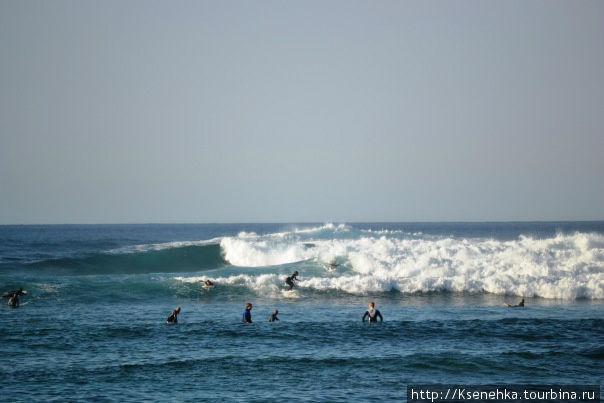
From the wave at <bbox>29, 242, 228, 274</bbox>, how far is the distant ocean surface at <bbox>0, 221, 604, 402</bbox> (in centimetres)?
404

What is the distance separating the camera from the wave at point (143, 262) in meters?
45.5

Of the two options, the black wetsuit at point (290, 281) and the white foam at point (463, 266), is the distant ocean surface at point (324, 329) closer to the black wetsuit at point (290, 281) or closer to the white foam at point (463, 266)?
the white foam at point (463, 266)

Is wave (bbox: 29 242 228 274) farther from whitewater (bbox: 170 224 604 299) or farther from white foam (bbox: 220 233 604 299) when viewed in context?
white foam (bbox: 220 233 604 299)

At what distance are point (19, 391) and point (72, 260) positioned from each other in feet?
113

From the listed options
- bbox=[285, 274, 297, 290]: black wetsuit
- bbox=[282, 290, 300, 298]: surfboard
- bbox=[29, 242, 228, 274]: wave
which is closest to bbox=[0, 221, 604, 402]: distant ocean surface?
bbox=[282, 290, 300, 298]: surfboard

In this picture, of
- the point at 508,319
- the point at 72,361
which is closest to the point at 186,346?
the point at 72,361

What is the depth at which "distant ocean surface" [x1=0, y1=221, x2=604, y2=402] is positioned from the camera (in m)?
16.1

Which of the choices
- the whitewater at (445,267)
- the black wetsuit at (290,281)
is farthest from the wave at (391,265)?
the black wetsuit at (290,281)

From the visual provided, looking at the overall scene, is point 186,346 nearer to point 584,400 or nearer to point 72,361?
point 72,361

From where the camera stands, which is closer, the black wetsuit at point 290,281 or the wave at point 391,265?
the black wetsuit at point 290,281

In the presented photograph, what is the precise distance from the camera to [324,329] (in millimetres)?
22203

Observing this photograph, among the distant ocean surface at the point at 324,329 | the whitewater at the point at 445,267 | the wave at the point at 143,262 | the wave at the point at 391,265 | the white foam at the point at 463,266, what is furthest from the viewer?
the wave at the point at 143,262

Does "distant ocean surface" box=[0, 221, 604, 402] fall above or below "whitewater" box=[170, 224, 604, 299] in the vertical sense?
below

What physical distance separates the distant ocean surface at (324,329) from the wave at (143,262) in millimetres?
4044
